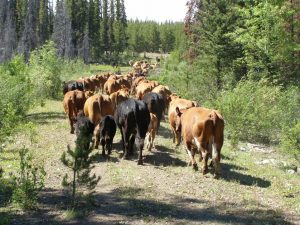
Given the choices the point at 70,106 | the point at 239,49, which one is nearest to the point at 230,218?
the point at 70,106

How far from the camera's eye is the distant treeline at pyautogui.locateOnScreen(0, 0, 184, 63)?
84.1 m

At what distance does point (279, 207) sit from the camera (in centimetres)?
886

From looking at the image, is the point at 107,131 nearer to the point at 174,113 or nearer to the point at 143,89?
the point at 174,113

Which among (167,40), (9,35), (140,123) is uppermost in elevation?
(167,40)

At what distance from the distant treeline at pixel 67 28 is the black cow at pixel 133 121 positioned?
66353 mm

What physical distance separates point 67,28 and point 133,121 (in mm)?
80964

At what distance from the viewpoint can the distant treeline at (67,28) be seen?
84125 mm

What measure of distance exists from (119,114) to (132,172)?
202 cm

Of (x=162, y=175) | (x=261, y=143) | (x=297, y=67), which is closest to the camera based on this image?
(x=162, y=175)

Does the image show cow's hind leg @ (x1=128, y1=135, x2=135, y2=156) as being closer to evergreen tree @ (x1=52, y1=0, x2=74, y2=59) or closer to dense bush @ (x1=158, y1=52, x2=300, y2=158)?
dense bush @ (x1=158, y1=52, x2=300, y2=158)

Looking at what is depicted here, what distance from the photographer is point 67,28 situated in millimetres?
89000

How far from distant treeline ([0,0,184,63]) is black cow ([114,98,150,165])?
6635 centimetres

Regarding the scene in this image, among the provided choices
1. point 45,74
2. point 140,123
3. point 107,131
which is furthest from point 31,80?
point 140,123

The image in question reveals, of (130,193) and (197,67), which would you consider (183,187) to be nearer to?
(130,193)
